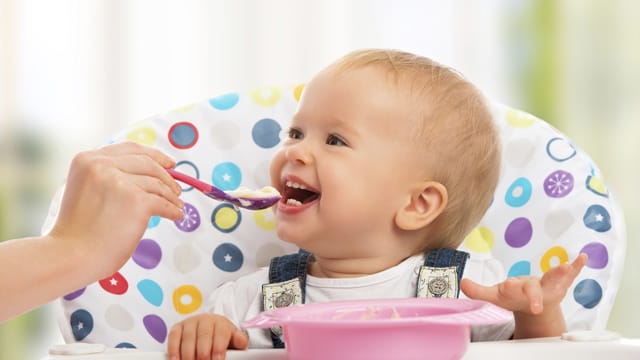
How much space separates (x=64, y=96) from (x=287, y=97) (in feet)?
2.71

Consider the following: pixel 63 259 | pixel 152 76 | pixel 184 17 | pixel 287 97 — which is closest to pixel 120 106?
pixel 152 76

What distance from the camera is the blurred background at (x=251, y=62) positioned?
1856 mm

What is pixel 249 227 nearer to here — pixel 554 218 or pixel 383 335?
pixel 554 218

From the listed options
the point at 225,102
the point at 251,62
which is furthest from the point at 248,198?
the point at 251,62

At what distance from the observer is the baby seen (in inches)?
39.0

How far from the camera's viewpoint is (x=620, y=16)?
202cm

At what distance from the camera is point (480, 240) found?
3.66 ft

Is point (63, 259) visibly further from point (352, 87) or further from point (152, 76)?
point (152, 76)

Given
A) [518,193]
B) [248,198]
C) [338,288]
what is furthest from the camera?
[518,193]

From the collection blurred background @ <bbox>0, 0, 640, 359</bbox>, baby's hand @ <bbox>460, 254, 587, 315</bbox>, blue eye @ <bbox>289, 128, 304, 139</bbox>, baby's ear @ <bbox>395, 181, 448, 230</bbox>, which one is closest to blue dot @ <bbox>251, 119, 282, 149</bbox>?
blue eye @ <bbox>289, 128, 304, 139</bbox>

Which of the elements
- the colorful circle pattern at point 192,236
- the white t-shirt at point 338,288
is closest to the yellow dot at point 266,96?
the colorful circle pattern at point 192,236

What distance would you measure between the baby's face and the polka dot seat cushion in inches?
5.0

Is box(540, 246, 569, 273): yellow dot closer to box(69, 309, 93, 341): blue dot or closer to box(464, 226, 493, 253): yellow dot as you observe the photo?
box(464, 226, 493, 253): yellow dot

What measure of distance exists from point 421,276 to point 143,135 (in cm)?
40
